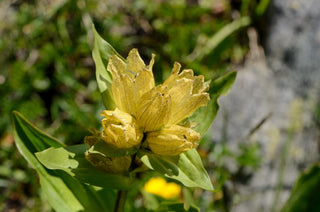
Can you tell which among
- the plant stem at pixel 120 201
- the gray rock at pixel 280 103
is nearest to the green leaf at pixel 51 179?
the plant stem at pixel 120 201

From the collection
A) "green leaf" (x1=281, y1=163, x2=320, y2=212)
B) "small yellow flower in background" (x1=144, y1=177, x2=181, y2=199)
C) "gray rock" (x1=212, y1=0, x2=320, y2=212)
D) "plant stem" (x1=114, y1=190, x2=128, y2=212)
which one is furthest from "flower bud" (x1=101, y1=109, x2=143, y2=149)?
"gray rock" (x1=212, y1=0, x2=320, y2=212)

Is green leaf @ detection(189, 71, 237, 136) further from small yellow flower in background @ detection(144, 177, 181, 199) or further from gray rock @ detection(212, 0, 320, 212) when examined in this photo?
gray rock @ detection(212, 0, 320, 212)

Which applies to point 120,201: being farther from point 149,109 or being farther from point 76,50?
point 76,50

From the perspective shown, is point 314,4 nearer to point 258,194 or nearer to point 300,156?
point 300,156

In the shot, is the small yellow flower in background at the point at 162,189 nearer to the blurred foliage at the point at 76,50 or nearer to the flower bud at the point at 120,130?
the blurred foliage at the point at 76,50

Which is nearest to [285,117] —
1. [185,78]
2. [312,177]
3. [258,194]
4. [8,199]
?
[258,194]

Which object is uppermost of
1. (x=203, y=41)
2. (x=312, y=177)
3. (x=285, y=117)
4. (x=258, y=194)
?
(x=203, y=41)

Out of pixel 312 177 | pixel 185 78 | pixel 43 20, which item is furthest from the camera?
pixel 43 20
